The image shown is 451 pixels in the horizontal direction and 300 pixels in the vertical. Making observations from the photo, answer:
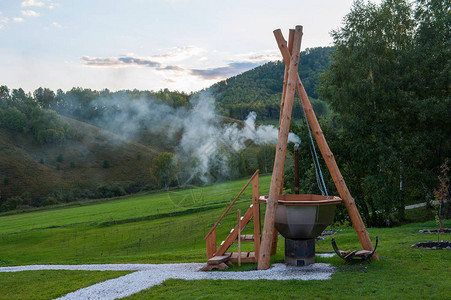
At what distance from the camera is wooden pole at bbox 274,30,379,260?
1338cm

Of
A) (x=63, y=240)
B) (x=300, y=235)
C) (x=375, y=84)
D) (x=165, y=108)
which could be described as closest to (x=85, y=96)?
(x=165, y=108)

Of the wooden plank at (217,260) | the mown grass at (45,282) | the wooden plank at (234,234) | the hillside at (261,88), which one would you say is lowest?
the mown grass at (45,282)

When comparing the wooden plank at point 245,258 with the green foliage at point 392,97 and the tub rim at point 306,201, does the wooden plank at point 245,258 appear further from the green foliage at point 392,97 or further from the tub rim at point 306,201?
the green foliage at point 392,97

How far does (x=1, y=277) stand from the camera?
52.2ft

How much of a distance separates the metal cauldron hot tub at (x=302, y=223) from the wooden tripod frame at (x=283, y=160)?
40 centimetres

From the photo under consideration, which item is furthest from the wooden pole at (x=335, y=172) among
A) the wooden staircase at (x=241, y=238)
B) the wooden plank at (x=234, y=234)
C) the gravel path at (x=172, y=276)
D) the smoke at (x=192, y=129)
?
the smoke at (x=192, y=129)

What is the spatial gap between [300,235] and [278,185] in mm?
1834

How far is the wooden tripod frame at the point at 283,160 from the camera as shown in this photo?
12992 mm

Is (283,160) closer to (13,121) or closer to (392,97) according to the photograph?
(392,97)

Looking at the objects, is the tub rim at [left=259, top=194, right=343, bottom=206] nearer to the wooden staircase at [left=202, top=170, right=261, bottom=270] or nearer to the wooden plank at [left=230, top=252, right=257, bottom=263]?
the wooden staircase at [left=202, top=170, right=261, bottom=270]

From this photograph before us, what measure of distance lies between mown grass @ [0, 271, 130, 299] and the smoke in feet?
231

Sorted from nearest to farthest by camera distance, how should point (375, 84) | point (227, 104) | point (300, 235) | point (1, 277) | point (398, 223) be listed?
point (300, 235) → point (1, 277) → point (375, 84) → point (398, 223) → point (227, 104)

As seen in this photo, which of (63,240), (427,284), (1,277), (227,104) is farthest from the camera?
(227,104)

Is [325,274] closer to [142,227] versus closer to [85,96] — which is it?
[142,227]
